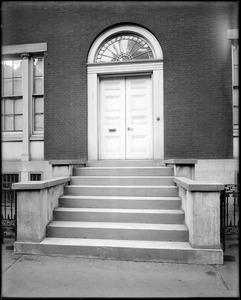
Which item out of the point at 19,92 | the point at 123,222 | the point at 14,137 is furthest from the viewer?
the point at 19,92

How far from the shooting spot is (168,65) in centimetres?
775

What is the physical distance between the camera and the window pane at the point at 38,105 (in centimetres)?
854

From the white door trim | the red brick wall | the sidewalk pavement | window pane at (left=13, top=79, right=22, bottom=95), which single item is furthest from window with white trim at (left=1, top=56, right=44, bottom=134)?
the sidewalk pavement

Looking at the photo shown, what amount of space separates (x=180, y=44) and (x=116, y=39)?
84.5 inches

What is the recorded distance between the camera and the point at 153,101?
795cm

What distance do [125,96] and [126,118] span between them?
752mm

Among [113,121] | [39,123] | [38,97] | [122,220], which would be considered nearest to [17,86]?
[38,97]

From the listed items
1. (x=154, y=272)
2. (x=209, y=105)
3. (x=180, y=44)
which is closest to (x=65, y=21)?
(x=180, y=44)

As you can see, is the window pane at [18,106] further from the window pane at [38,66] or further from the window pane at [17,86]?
the window pane at [38,66]

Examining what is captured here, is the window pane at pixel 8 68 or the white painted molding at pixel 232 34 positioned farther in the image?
the window pane at pixel 8 68

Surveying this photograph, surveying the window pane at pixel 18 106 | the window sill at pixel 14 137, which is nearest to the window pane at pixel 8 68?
the window pane at pixel 18 106

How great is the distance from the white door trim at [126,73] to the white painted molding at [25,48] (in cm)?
179

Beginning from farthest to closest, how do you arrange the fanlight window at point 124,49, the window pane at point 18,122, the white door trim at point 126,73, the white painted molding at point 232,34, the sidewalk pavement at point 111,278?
the window pane at point 18,122
the fanlight window at point 124,49
the white door trim at point 126,73
the white painted molding at point 232,34
the sidewalk pavement at point 111,278

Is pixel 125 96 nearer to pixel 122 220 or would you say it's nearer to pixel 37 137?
pixel 37 137
